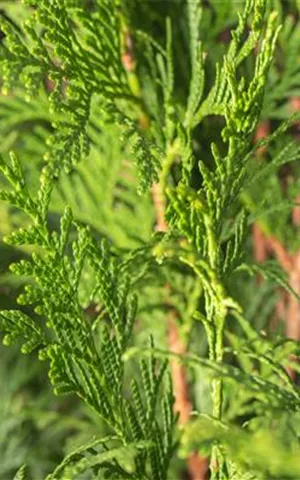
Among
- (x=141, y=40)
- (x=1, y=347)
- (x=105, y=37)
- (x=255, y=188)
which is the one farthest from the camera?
(x=1, y=347)

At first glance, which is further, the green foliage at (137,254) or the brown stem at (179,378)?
the brown stem at (179,378)

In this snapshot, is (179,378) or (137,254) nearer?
(137,254)

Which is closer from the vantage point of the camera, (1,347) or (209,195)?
(209,195)

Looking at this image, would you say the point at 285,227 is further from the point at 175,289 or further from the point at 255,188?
the point at 175,289

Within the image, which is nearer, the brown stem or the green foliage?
the green foliage

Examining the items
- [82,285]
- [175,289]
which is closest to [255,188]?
[175,289]

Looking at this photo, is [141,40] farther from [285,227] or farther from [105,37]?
[285,227]

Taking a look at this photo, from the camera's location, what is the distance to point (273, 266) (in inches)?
35.9

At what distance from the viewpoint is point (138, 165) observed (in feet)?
2.12

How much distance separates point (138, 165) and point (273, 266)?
319mm

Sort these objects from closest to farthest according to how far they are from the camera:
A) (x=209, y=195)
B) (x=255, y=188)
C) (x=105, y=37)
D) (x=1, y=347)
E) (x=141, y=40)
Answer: (x=209, y=195), (x=105, y=37), (x=141, y=40), (x=255, y=188), (x=1, y=347)

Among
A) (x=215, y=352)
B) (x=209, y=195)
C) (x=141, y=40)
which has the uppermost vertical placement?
(x=141, y=40)

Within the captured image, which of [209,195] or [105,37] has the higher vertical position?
[105,37]

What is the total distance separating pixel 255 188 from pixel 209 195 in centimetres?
55
